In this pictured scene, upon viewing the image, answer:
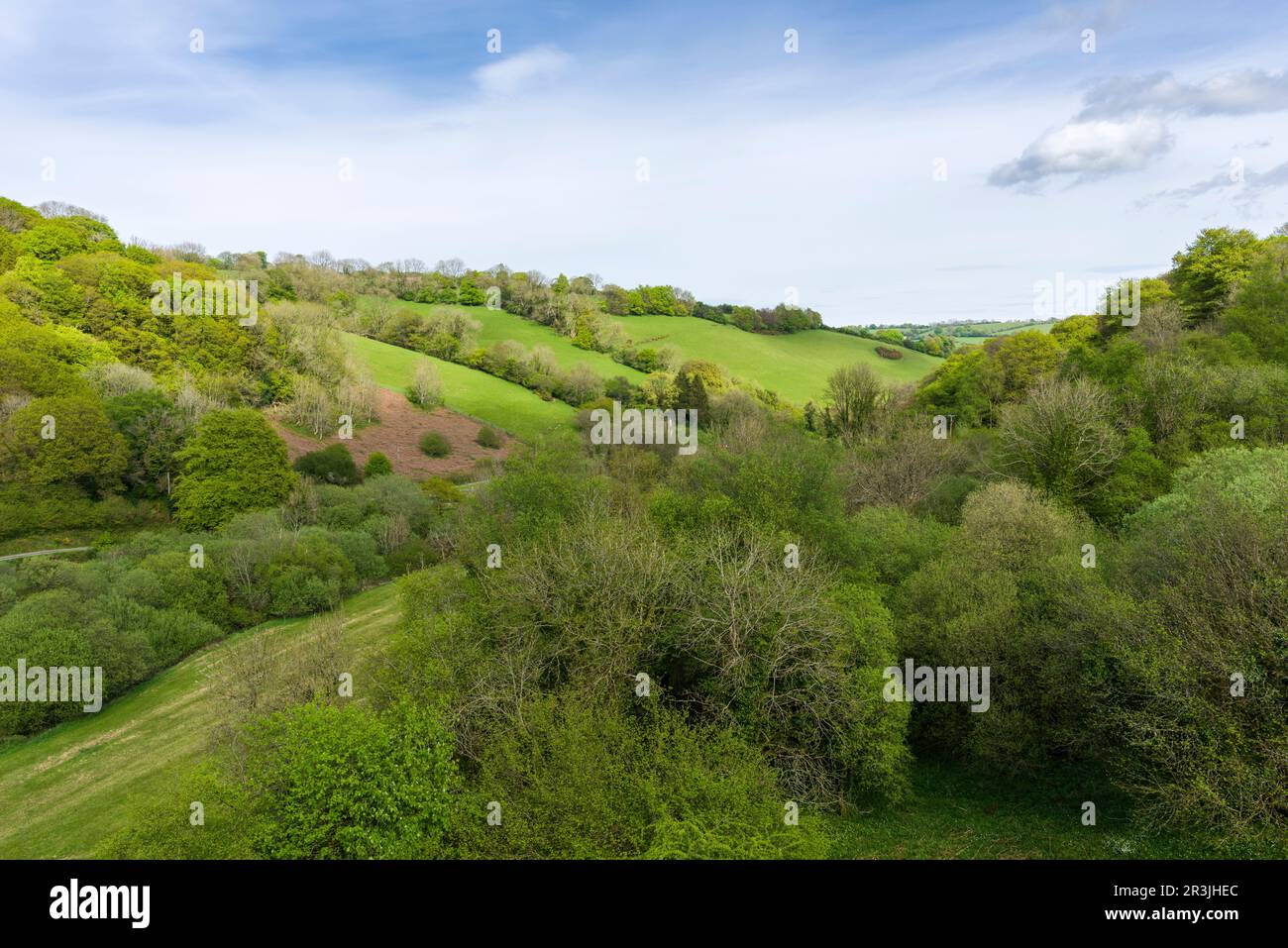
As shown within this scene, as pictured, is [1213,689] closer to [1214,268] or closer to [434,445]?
[1214,268]

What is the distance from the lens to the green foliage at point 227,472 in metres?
56.5

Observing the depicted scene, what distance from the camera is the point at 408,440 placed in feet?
272

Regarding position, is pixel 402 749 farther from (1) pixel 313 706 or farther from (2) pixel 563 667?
(2) pixel 563 667

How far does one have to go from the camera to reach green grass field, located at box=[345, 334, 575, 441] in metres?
93.9

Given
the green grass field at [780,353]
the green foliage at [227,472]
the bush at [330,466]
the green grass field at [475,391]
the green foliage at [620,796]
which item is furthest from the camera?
the green grass field at [780,353]

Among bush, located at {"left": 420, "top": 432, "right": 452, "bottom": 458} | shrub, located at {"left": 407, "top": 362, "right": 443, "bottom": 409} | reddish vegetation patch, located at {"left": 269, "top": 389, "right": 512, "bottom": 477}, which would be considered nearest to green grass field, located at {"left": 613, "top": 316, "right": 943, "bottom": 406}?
shrub, located at {"left": 407, "top": 362, "right": 443, "bottom": 409}

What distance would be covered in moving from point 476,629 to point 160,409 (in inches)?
2202

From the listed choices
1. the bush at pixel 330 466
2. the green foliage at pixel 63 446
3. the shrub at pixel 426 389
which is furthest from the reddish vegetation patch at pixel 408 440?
the green foliage at pixel 63 446

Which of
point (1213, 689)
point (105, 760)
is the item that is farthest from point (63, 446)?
A: point (1213, 689)

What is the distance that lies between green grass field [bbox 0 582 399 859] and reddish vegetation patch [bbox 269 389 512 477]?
1488 inches

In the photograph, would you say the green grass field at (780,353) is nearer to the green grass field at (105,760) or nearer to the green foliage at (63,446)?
the green foliage at (63,446)

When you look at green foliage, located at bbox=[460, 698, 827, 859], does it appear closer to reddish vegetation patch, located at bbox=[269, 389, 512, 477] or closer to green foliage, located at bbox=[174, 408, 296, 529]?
green foliage, located at bbox=[174, 408, 296, 529]

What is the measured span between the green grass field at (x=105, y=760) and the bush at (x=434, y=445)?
43144 mm
